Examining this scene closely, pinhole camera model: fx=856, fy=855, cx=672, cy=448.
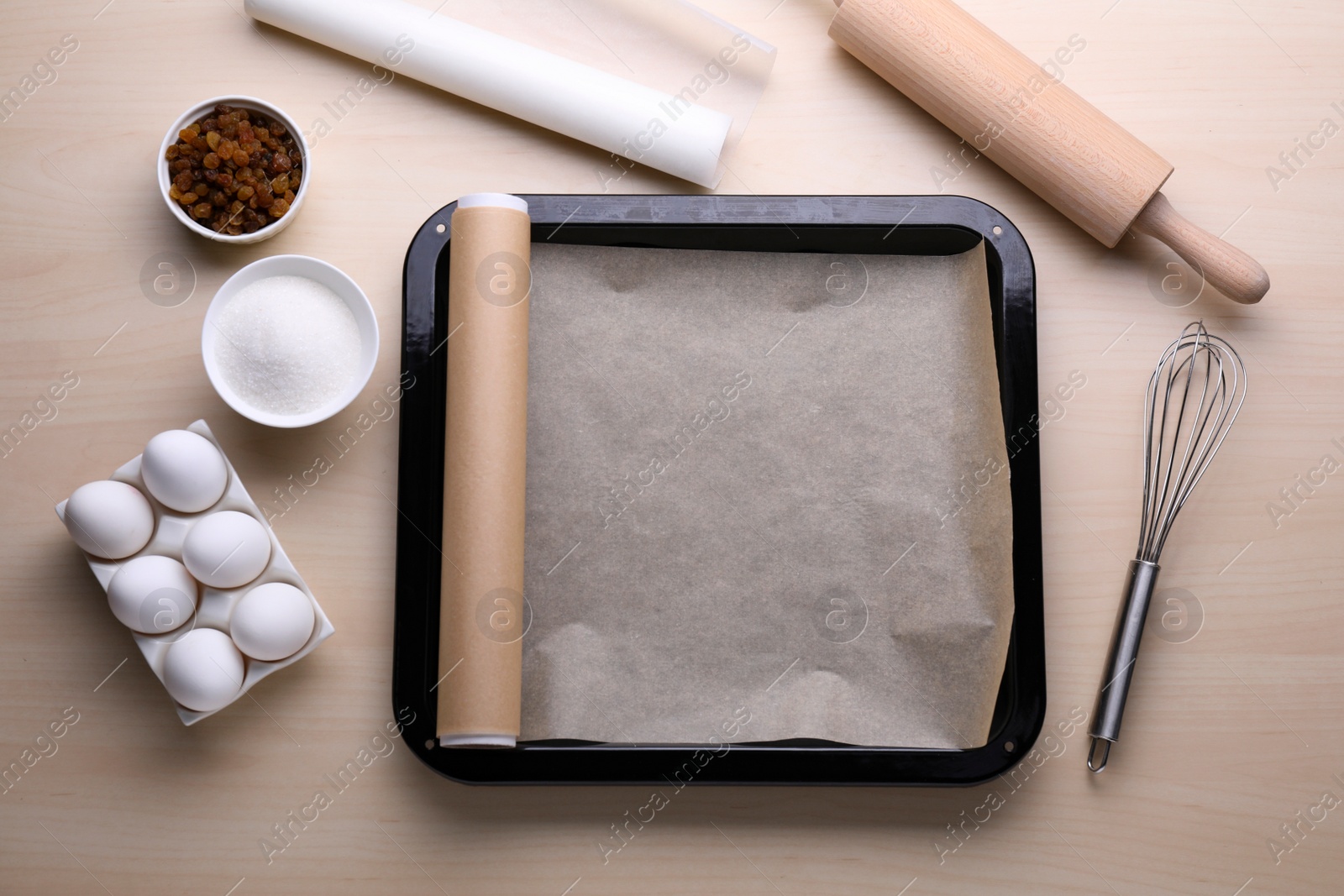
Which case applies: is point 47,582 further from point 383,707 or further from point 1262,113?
point 1262,113

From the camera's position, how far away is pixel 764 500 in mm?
665

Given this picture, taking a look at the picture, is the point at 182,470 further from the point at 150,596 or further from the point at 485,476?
the point at 485,476

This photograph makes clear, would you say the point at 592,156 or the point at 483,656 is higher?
the point at 592,156

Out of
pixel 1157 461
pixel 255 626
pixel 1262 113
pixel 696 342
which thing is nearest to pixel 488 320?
pixel 696 342

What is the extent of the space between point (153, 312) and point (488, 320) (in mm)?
313

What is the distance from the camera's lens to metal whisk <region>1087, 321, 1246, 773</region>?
68cm

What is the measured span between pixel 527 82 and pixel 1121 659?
67 centimetres

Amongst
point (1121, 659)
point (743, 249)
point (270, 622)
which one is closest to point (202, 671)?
point (270, 622)

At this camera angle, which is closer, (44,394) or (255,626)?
(255,626)

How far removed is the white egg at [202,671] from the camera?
60 centimetres

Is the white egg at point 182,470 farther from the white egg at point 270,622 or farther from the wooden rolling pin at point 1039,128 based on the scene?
the wooden rolling pin at point 1039,128

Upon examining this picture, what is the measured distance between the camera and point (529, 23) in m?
0.74

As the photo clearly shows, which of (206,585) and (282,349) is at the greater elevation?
(282,349)

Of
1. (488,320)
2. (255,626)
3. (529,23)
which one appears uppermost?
(529,23)
